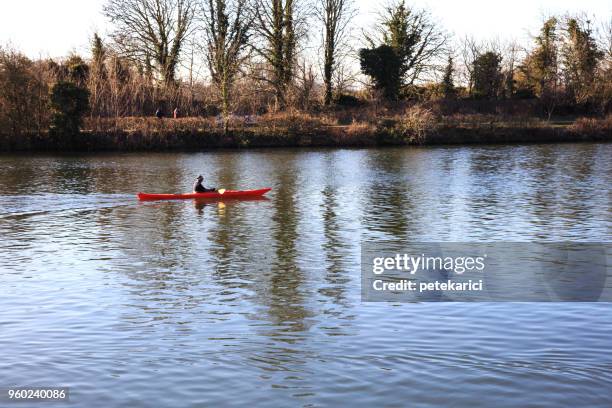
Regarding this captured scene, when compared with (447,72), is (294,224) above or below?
below

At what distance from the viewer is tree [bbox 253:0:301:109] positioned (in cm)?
5925

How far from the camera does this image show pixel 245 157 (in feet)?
145

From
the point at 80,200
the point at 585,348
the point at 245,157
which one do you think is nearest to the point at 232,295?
the point at 585,348

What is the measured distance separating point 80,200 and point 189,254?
35.0 ft

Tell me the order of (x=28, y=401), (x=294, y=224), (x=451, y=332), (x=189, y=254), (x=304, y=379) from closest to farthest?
(x=28, y=401)
(x=304, y=379)
(x=451, y=332)
(x=189, y=254)
(x=294, y=224)

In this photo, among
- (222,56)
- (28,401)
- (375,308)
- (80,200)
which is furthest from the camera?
(222,56)

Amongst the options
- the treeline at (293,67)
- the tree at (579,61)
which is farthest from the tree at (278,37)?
the tree at (579,61)

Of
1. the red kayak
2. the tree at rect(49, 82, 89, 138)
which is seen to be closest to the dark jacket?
the red kayak

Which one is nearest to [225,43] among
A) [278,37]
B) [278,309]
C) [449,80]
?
[278,37]

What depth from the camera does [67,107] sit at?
48.6 m

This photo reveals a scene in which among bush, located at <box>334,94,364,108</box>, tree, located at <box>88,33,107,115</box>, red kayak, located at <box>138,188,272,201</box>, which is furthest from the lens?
bush, located at <box>334,94,364,108</box>

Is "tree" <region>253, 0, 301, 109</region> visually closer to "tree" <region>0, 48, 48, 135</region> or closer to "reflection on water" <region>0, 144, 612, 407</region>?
"tree" <region>0, 48, 48, 135</region>

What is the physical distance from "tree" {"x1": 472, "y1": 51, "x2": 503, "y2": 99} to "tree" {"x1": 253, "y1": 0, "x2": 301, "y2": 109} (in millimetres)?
15708

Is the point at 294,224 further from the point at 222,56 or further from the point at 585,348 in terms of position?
the point at 222,56
